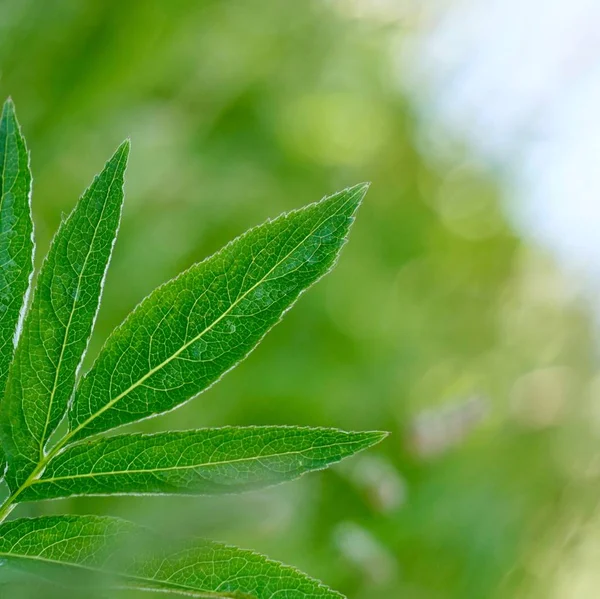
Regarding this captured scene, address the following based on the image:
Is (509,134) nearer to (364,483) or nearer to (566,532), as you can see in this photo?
(566,532)

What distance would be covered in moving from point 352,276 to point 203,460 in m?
1.12

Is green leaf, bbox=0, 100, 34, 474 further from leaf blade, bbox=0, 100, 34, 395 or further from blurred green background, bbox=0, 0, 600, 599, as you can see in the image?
blurred green background, bbox=0, 0, 600, 599

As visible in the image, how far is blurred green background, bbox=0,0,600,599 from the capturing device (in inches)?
37.9

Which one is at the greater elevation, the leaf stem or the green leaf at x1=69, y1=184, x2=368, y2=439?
the green leaf at x1=69, y1=184, x2=368, y2=439

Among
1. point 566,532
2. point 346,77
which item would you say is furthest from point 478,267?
point 566,532

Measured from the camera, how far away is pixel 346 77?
1.57m

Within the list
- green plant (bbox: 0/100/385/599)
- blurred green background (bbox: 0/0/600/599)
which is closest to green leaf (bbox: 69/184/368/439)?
green plant (bbox: 0/100/385/599)

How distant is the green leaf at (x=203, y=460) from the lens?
0.28 meters

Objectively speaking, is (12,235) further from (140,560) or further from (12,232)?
(140,560)

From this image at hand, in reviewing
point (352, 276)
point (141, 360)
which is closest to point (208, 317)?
point (141, 360)

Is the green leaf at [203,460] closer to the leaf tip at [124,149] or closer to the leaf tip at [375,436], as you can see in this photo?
the leaf tip at [375,436]

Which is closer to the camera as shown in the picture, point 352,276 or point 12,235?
point 12,235

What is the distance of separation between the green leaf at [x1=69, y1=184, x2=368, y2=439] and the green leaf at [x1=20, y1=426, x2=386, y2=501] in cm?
1

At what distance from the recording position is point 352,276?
1390mm
